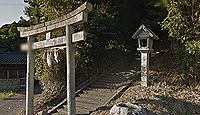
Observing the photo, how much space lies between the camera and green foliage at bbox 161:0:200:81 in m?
9.98

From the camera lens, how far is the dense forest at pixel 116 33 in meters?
10.1

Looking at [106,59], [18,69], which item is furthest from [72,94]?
[18,69]

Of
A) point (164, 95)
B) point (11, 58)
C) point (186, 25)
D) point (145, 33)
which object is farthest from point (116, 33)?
point (11, 58)

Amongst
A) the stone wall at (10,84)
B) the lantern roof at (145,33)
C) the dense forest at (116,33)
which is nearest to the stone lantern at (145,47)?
the lantern roof at (145,33)

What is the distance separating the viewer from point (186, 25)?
10.0m

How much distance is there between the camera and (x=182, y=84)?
10.4 metres

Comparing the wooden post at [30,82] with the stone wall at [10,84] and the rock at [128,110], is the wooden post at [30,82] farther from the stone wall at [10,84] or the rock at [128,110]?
the stone wall at [10,84]

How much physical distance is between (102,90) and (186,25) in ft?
12.9

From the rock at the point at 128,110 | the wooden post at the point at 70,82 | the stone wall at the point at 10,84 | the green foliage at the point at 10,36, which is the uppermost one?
the green foliage at the point at 10,36

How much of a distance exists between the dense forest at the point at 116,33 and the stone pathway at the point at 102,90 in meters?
0.70

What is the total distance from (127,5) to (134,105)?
6.99 metres

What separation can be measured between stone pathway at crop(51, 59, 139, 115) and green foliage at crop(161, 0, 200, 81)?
91.8 inches

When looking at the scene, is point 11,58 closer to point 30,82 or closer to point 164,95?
point 30,82

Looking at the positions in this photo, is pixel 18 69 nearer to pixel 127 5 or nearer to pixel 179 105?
pixel 127 5
